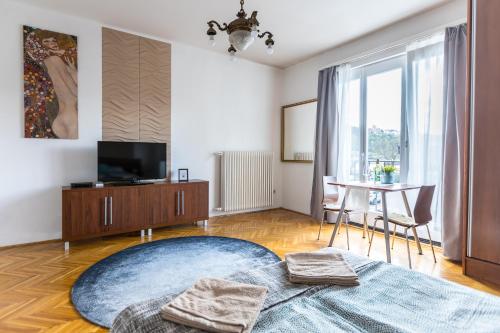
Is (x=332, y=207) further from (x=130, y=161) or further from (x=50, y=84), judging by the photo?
(x=50, y=84)

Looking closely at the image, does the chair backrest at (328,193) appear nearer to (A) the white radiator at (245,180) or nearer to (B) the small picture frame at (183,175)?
(A) the white radiator at (245,180)

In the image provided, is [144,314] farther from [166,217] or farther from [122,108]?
[122,108]

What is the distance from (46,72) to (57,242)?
204 cm

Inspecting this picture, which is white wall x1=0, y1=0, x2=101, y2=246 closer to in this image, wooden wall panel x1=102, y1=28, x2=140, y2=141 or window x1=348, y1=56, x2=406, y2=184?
wooden wall panel x1=102, y1=28, x2=140, y2=141

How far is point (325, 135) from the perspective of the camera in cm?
459

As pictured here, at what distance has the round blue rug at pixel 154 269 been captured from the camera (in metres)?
2.08

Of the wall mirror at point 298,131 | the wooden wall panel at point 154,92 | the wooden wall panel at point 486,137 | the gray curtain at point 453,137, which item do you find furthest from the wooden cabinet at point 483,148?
the wooden wall panel at point 154,92

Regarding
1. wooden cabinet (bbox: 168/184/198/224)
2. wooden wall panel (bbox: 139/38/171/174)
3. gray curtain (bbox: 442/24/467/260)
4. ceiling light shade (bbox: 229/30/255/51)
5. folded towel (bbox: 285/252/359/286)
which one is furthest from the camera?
wooden wall panel (bbox: 139/38/171/174)

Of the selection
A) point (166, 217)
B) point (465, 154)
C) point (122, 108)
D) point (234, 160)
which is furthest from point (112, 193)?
point (465, 154)

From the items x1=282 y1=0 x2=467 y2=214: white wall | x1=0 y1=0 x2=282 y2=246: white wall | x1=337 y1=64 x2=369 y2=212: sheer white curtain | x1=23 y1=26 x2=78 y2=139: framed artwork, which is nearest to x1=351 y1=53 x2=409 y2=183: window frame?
x1=337 y1=64 x2=369 y2=212: sheer white curtain

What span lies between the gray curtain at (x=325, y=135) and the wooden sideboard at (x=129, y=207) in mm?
1807

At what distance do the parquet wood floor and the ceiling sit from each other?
9.00 feet

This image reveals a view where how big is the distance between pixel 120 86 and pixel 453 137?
4.05m

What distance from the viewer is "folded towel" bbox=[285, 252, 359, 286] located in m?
1.26
